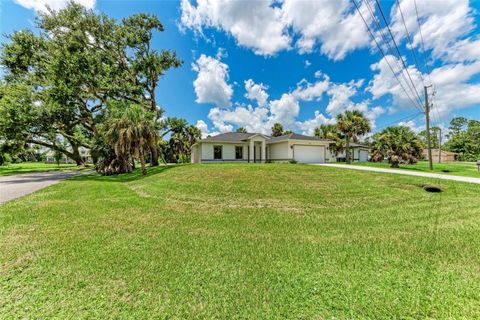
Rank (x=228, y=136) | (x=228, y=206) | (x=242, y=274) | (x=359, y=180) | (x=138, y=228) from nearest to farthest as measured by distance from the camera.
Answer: (x=242, y=274) < (x=138, y=228) < (x=228, y=206) < (x=359, y=180) < (x=228, y=136)

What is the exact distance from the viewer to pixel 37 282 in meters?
3.26

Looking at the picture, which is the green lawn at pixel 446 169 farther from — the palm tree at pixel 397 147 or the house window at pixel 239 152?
the house window at pixel 239 152

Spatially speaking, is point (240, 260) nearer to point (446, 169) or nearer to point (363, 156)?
point (446, 169)

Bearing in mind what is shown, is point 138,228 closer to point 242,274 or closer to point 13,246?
point 13,246

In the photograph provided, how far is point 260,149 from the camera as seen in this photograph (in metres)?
26.8

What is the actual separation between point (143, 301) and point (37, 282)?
195 cm

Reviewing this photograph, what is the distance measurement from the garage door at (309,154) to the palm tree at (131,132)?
52.4ft

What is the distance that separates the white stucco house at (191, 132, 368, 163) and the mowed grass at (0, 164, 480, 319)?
16.1 m

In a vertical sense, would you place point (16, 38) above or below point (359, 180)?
above

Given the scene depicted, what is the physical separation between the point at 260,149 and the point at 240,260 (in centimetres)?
2323

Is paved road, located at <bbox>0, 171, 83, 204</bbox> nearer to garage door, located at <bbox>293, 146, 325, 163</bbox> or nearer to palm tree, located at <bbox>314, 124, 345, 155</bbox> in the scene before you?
garage door, located at <bbox>293, 146, 325, 163</bbox>

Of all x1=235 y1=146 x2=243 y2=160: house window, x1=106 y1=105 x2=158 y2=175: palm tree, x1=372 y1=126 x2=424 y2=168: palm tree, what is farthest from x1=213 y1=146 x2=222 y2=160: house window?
x1=372 y1=126 x2=424 y2=168: palm tree

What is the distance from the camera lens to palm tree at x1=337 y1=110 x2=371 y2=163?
26938mm

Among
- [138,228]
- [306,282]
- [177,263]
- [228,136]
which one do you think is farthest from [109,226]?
[228,136]
